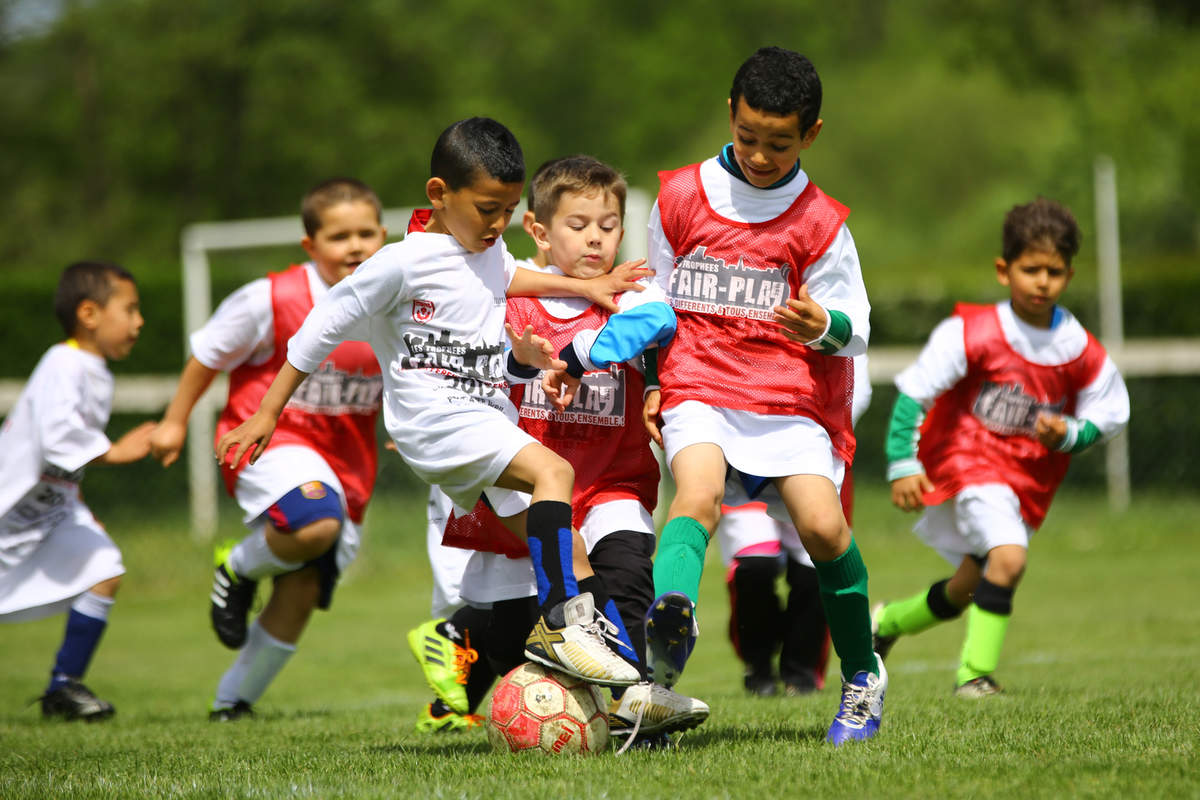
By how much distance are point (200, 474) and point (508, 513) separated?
26.4ft

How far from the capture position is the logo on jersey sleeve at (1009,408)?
5.63 m

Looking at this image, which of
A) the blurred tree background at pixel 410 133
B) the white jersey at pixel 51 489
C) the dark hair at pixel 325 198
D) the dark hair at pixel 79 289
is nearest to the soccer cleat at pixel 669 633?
the dark hair at pixel 325 198

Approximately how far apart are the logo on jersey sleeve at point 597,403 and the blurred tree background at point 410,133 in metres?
11.9

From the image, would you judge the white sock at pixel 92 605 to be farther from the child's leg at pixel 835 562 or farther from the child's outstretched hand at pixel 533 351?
the child's leg at pixel 835 562

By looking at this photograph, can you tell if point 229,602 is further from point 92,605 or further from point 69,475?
point 69,475

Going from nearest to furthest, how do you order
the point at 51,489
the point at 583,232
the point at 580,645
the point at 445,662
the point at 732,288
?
the point at 580,645 < the point at 732,288 < the point at 583,232 < the point at 445,662 < the point at 51,489

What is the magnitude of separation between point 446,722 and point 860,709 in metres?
1.76

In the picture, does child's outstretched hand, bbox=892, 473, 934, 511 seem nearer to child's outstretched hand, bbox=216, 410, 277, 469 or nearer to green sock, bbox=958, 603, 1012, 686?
green sock, bbox=958, 603, 1012, 686

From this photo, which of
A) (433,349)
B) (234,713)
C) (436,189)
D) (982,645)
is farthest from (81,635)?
(982,645)

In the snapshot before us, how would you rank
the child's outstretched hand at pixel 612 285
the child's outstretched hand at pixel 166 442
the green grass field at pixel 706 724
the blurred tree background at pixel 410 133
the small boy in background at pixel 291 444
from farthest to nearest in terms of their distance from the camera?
the blurred tree background at pixel 410 133
the small boy in background at pixel 291 444
the child's outstretched hand at pixel 166 442
the child's outstretched hand at pixel 612 285
the green grass field at pixel 706 724

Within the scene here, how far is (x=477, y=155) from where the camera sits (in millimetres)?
3889

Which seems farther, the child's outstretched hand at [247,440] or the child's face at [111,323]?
the child's face at [111,323]

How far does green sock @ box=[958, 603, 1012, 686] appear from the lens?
5.41 metres

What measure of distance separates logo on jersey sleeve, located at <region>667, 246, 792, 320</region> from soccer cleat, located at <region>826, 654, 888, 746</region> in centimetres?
113
